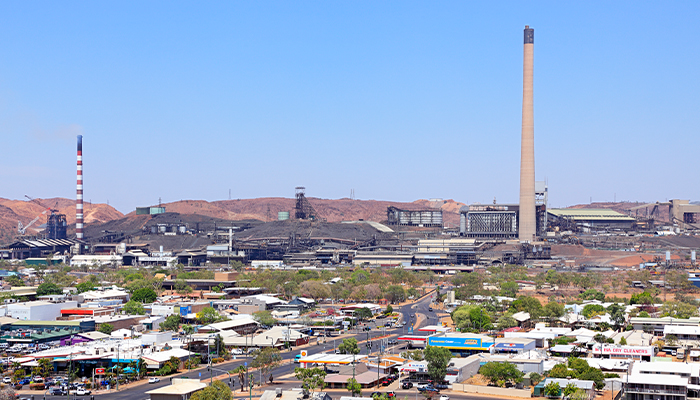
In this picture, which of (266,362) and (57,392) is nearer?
(57,392)

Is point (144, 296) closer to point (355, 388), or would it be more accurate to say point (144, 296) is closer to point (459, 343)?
point (459, 343)

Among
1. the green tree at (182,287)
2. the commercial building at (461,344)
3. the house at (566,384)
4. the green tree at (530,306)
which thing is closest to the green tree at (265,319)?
the commercial building at (461,344)

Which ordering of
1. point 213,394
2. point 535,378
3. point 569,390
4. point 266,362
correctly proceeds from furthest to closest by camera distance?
1. point 266,362
2. point 535,378
3. point 569,390
4. point 213,394

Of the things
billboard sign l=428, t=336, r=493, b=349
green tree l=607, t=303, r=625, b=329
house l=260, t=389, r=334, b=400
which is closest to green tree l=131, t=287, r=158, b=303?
billboard sign l=428, t=336, r=493, b=349

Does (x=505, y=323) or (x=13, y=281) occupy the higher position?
(x=505, y=323)

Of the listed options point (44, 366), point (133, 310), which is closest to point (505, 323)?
point (133, 310)

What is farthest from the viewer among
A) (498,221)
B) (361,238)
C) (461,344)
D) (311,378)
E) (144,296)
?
(361,238)
